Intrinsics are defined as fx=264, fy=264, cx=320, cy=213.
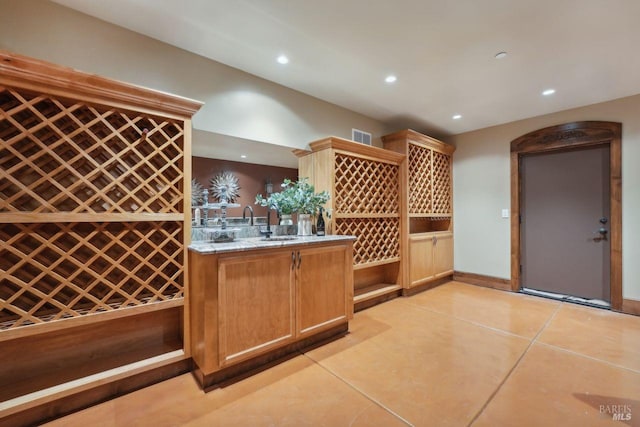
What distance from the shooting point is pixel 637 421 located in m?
1.35

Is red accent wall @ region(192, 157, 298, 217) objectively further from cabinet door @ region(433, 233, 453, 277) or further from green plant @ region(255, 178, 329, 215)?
cabinet door @ region(433, 233, 453, 277)

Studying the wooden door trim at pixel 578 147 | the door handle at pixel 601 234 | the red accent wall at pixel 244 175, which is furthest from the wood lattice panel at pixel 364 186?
the door handle at pixel 601 234

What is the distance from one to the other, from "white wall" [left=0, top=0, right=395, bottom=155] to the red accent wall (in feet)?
1.02

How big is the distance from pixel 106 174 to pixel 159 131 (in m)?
0.42

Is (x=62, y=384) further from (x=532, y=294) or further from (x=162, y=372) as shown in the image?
(x=532, y=294)

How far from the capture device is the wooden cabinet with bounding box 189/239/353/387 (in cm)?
166

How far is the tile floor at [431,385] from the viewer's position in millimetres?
1410

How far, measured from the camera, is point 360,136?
11.0 feet

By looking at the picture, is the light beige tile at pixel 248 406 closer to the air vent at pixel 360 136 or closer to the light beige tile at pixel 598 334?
the light beige tile at pixel 598 334

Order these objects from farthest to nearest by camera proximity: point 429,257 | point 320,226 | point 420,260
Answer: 1. point 429,257
2. point 420,260
3. point 320,226

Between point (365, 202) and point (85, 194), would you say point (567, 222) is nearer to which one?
point (365, 202)

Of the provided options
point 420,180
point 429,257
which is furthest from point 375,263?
point 420,180

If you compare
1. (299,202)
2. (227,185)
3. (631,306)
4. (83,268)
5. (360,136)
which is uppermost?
(360,136)

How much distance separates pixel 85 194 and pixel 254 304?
1313mm
